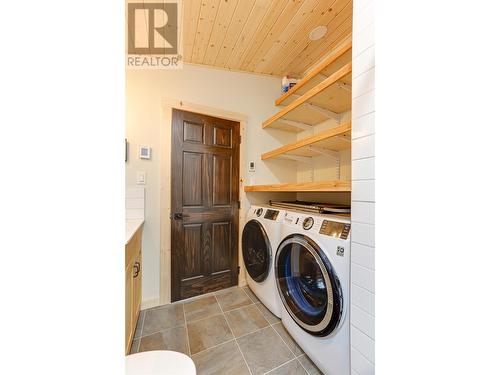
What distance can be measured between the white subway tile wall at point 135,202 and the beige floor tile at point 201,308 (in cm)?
100

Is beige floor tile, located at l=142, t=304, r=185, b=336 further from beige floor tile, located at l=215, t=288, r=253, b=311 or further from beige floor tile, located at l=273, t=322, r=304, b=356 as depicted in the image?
beige floor tile, located at l=273, t=322, r=304, b=356

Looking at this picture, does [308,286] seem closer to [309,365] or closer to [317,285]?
[317,285]

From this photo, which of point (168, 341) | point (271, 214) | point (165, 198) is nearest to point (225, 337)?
point (168, 341)

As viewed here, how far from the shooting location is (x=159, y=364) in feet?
2.34

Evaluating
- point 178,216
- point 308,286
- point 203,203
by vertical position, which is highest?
point 203,203

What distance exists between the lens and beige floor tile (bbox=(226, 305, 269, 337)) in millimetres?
1555

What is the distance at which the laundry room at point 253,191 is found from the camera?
3.27 feet

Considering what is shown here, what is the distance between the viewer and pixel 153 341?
1438mm

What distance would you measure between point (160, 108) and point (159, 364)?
1.97 m

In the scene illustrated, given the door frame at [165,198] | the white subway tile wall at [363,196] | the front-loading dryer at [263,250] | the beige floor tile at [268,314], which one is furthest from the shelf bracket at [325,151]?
the beige floor tile at [268,314]

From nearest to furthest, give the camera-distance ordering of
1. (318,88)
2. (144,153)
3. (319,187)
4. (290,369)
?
(290,369) < (319,187) < (318,88) < (144,153)
